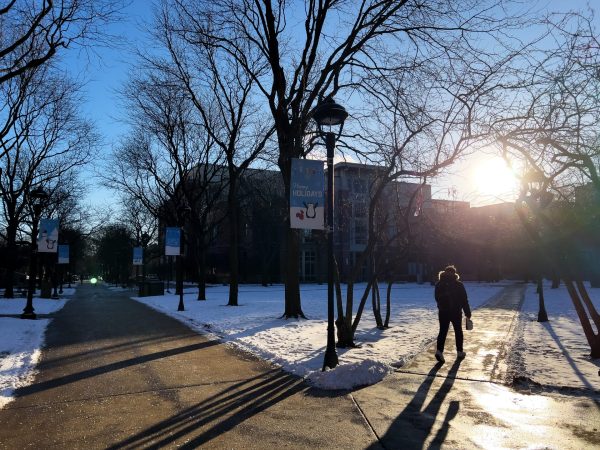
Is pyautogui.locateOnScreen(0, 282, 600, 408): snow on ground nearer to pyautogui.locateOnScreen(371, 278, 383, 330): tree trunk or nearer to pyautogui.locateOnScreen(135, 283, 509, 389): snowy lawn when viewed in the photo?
pyautogui.locateOnScreen(135, 283, 509, 389): snowy lawn

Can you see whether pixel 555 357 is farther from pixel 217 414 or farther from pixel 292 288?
pixel 292 288

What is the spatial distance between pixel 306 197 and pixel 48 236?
1321 centimetres

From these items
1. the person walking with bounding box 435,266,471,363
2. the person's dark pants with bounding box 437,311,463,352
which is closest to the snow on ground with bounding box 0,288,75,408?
the person's dark pants with bounding box 437,311,463,352

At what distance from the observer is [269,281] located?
206 ft

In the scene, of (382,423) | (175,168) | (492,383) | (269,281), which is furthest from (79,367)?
(269,281)

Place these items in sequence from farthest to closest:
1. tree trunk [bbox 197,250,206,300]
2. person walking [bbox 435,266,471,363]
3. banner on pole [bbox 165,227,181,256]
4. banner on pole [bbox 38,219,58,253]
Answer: tree trunk [bbox 197,250,206,300] → banner on pole [bbox 165,227,181,256] → banner on pole [bbox 38,219,58,253] → person walking [bbox 435,266,471,363]

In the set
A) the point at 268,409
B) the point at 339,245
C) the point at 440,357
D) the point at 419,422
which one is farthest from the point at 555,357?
the point at 339,245

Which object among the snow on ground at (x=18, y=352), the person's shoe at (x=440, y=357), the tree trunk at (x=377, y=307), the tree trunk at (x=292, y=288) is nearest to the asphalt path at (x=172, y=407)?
the snow on ground at (x=18, y=352)

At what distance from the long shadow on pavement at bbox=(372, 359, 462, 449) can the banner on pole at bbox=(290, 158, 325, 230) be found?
3.04 metres

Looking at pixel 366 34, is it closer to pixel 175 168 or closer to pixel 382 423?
pixel 382 423

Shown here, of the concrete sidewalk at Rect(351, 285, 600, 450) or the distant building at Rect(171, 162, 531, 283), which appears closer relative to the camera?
the concrete sidewalk at Rect(351, 285, 600, 450)

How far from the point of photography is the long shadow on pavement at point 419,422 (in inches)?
190

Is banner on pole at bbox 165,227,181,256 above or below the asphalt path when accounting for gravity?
above

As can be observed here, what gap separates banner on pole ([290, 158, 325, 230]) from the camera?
8227mm
